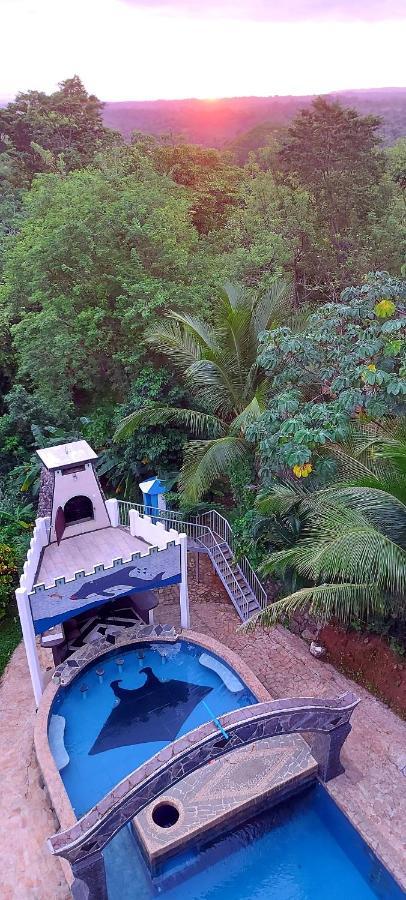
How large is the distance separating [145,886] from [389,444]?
7.05m

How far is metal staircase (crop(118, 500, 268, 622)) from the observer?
1245 cm

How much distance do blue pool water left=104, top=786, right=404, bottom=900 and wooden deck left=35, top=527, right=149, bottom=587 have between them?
4.48m

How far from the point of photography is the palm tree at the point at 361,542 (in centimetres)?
739

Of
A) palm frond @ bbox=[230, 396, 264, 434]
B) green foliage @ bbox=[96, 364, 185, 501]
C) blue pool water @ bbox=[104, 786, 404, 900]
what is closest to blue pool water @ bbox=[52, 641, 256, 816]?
blue pool water @ bbox=[104, 786, 404, 900]

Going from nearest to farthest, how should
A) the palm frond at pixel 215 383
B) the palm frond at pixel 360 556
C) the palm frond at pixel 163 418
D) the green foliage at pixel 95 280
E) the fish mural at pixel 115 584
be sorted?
1. the palm frond at pixel 360 556
2. the fish mural at pixel 115 584
3. the palm frond at pixel 215 383
4. the palm frond at pixel 163 418
5. the green foliage at pixel 95 280

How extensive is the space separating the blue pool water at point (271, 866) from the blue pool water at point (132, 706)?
1173 millimetres

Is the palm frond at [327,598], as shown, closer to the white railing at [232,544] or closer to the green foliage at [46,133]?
the white railing at [232,544]

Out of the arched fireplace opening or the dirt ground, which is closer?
the dirt ground

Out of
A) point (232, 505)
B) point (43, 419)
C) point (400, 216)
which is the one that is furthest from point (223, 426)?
point (400, 216)

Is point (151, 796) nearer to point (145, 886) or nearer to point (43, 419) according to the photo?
point (145, 886)

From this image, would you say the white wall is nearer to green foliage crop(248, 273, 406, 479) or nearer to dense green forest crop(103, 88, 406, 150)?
green foliage crop(248, 273, 406, 479)

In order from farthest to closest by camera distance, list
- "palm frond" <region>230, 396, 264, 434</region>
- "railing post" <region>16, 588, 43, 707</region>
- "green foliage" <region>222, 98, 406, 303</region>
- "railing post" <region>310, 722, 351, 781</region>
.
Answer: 1. "green foliage" <region>222, 98, 406, 303</region>
2. "palm frond" <region>230, 396, 264, 434</region>
3. "railing post" <region>16, 588, 43, 707</region>
4. "railing post" <region>310, 722, 351, 781</region>

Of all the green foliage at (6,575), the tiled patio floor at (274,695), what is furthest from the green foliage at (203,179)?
the tiled patio floor at (274,695)

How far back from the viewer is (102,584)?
35.0ft
